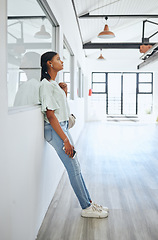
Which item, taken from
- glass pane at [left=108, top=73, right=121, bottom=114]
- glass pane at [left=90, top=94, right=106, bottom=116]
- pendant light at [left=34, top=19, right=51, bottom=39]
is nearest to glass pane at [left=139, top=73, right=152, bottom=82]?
glass pane at [left=108, top=73, right=121, bottom=114]

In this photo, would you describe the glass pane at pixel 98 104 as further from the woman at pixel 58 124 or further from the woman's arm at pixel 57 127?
the woman's arm at pixel 57 127

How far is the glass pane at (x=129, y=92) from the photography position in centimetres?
1410

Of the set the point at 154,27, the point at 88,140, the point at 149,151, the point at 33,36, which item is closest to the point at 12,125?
the point at 33,36

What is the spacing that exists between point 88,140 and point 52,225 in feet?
15.1

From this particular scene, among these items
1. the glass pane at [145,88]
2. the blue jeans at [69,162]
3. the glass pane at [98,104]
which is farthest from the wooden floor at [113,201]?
the glass pane at [145,88]

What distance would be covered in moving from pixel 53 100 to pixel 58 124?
0.19 m

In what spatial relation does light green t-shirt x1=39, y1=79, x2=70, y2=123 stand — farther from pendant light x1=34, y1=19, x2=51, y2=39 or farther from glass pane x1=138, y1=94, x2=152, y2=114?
glass pane x1=138, y1=94, x2=152, y2=114

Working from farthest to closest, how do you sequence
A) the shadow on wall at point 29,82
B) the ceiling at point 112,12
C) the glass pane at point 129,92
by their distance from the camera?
the glass pane at point 129,92 → the ceiling at point 112,12 → the shadow on wall at point 29,82

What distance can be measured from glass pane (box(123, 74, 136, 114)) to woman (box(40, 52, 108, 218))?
474 inches

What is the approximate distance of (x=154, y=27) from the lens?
9.64 m

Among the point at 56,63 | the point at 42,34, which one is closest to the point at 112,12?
the point at 42,34

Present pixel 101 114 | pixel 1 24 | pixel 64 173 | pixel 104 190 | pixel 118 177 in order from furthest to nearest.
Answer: pixel 101 114 < pixel 64 173 < pixel 118 177 < pixel 104 190 < pixel 1 24

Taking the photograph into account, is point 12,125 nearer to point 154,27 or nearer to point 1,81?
point 1,81

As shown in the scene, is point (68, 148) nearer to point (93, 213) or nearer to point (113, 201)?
point (93, 213)
